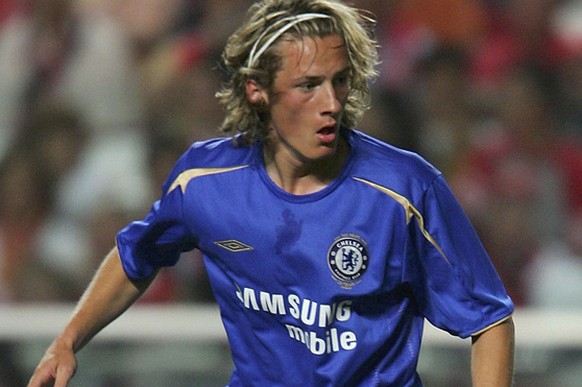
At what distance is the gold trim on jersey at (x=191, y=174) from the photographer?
313 centimetres

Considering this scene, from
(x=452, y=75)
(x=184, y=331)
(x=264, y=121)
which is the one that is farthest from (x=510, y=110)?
(x=264, y=121)

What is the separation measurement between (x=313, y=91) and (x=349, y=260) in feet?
1.35

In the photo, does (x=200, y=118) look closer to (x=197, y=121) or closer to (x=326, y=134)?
(x=197, y=121)

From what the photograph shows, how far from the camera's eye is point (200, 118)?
247 inches

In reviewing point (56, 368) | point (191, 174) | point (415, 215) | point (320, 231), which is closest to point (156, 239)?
point (191, 174)

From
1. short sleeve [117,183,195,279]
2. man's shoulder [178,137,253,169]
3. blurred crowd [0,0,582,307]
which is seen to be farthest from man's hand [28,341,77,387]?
blurred crowd [0,0,582,307]

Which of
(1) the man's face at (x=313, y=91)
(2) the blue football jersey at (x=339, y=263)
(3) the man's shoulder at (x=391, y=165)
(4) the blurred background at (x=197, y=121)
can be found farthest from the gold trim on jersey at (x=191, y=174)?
(4) the blurred background at (x=197, y=121)

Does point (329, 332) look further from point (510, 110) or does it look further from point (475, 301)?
point (510, 110)

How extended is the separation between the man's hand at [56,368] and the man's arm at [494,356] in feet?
3.29

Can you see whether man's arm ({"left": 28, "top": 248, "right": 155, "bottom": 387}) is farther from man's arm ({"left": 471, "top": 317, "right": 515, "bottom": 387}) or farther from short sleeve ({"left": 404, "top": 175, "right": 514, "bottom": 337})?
man's arm ({"left": 471, "top": 317, "right": 515, "bottom": 387})

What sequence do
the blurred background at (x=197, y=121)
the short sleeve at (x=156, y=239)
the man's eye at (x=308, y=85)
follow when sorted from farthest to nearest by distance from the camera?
the blurred background at (x=197, y=121) < the short sleeve at (x=156, y=239) < the man's eye at (x=308, y=85)

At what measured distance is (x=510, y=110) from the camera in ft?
20.1

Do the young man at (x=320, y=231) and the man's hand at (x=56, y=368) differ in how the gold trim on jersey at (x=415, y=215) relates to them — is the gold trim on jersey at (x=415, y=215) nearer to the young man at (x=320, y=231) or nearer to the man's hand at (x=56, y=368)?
the young man at (x=320, y=231)

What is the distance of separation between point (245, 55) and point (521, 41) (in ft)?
11.3
